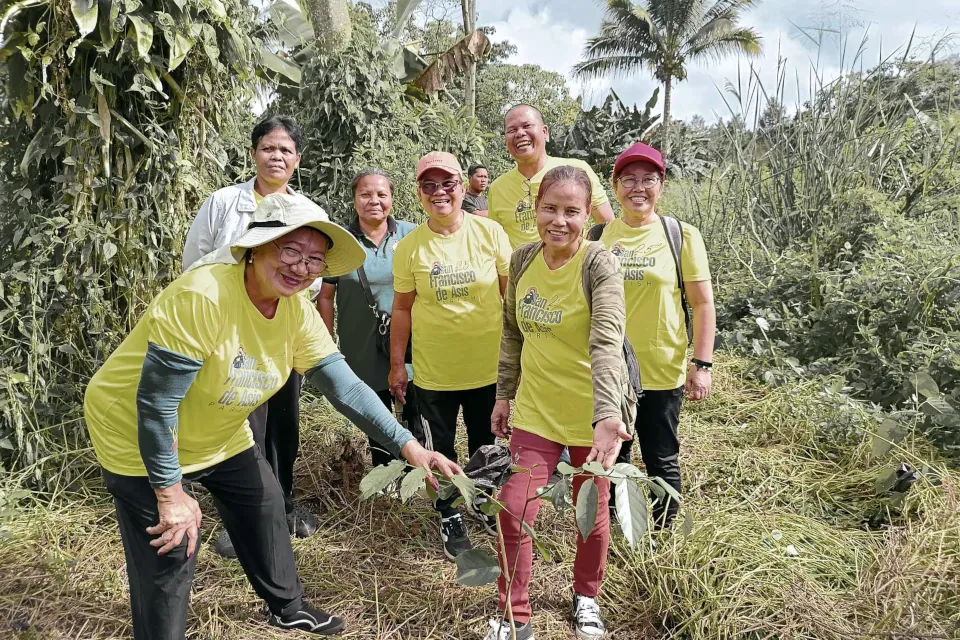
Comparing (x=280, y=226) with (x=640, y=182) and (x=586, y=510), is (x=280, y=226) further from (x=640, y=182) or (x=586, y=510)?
(x=640, y=182)

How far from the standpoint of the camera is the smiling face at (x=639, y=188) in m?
2.69

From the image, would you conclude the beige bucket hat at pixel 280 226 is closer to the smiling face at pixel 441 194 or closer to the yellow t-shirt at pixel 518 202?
the smiling face at pixel 441 194

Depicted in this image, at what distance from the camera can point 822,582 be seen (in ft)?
8.29

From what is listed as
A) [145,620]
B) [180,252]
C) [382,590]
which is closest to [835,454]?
[382,590]

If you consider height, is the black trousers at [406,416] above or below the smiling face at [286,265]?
below

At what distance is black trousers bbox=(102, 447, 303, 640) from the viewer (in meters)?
1.89

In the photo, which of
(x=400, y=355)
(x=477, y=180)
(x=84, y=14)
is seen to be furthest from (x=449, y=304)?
(x=477, y=180)

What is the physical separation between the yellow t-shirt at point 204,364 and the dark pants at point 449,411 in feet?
3.32

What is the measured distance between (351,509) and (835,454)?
2.78 meters

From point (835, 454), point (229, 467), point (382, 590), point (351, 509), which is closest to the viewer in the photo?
point (229, 467)

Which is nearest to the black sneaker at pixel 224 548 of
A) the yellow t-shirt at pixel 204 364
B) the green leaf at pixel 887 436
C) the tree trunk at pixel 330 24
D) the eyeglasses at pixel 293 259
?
the yellow t-shirt at pixel 204 364

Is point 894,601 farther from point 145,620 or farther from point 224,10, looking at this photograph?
point 224,10

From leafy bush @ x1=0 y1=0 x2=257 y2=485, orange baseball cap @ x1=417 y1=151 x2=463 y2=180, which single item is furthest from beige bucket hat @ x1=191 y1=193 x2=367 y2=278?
leafy bush @ x1=0 y1=0 x2=257 y2=485

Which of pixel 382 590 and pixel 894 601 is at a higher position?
pixel 894 601
